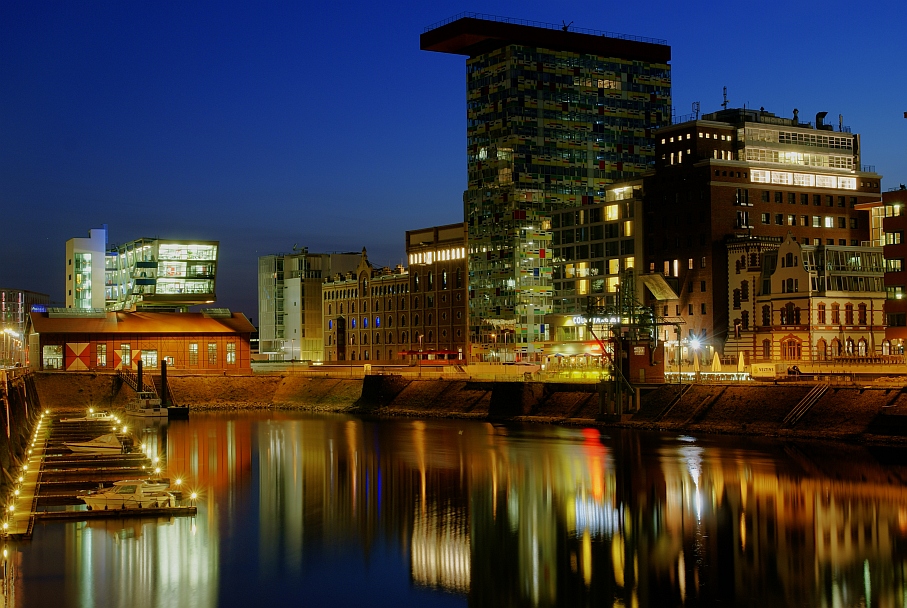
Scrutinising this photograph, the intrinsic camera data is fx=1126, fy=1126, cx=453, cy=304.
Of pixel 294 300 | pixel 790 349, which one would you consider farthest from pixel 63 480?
pixel 294 300

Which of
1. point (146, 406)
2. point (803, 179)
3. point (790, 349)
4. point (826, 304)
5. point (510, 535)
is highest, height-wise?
point (803, 179)

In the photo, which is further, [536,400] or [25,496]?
[536,400]

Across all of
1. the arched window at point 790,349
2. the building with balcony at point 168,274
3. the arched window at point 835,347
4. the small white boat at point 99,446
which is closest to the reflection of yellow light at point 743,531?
the small white boat at point 99,446

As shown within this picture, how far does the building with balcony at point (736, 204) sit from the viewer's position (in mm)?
113875

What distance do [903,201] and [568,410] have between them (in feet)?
125

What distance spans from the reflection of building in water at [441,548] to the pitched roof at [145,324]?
8609 centimetres

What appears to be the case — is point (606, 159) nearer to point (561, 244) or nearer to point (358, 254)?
point (561, 244)

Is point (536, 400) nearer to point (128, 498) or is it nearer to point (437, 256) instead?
point (128, 498)

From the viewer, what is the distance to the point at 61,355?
128 meters

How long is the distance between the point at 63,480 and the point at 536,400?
4821 centimetres

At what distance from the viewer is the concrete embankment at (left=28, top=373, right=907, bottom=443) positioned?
72.1 meters

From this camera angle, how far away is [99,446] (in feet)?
232

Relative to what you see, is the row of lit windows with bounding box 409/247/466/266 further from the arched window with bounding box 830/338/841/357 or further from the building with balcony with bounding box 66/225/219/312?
the arched window with bounding box 830/338/841/357

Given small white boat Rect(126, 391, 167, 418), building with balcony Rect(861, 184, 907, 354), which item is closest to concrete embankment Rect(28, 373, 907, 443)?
small white boat Rect(126, 391, 167, 418)
